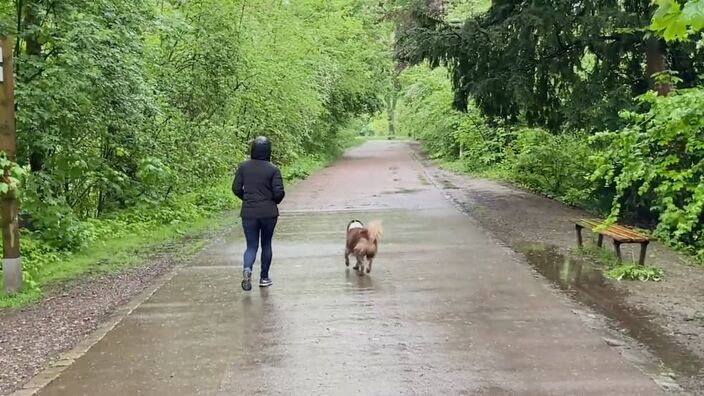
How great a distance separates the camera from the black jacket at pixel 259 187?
8.36m

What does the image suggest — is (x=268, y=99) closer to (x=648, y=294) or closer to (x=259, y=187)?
(x=259, y=187)

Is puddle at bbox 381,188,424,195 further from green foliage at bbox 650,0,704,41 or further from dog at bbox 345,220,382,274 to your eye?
green foliage at bbox 650,0,704,41

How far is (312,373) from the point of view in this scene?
5.54 meters

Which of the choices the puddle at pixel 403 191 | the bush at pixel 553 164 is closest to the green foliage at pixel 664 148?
the bush at pixel 553 164

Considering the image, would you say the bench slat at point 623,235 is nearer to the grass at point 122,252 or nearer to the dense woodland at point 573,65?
the dense woodland at point 573,65

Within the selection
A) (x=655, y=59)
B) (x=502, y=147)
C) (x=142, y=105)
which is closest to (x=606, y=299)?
(x=142, y=105)

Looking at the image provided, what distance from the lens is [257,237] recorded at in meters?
8.59

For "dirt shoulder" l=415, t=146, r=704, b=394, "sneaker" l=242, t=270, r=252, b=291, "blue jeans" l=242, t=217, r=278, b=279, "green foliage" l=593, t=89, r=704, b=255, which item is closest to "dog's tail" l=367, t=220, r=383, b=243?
"blue jeans" l=242, t=217, r=278, b=279

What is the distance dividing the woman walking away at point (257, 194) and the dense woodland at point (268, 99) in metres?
2.63

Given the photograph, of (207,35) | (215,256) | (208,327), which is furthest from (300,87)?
(208,327)

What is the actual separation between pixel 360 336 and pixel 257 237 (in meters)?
2.51

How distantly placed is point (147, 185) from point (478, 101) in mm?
7274

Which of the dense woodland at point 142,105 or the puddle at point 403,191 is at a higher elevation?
the dense woodland at point 142,105

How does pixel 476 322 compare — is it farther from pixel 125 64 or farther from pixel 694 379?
pixel 125 64
